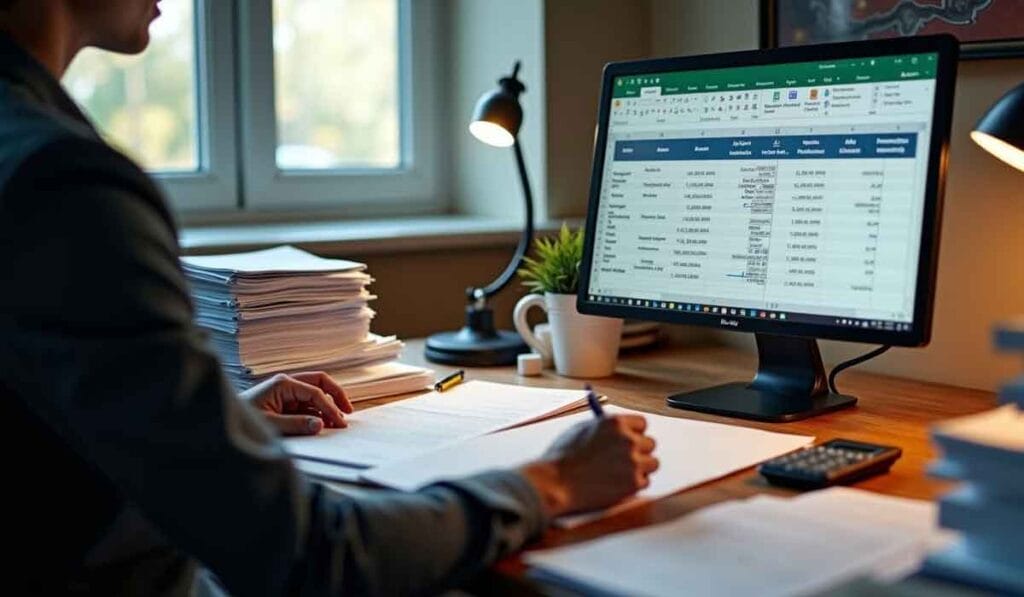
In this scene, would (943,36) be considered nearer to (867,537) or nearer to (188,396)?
(867,537)

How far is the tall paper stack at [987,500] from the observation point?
92 cm

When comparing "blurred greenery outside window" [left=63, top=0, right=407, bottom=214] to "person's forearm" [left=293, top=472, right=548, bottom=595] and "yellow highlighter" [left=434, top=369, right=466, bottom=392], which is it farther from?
"person's forearm" [left=293, top=472, right=548, bottom=595]

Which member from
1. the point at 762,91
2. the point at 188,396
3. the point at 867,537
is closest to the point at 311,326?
the point at 762,91

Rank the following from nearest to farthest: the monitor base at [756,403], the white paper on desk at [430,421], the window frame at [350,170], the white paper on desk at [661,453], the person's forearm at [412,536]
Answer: the person's forearm at [412,536] → the white paper on desk at [661,453] → the white paper on desk at [430,421] → the monitor base at [756,403] → the window frame at [350,170]

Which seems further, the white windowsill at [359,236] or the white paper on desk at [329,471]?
the white windowsill at [359,236]

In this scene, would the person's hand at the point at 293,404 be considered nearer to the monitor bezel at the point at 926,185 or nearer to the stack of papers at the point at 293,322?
the stack of papers at the point at 293,322

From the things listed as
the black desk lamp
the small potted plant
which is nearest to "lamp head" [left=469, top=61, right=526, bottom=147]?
the black desk lamp

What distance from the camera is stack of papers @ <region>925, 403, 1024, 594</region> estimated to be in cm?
92

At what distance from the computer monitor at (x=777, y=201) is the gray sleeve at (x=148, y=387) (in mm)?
718

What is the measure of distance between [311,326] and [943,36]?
0.86m

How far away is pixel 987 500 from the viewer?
3.11 feet

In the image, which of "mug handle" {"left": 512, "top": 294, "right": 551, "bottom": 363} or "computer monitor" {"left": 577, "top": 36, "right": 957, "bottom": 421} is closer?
"computer monitor" {"left": 577, "top": 36, "right": 957, "bottom": 421}

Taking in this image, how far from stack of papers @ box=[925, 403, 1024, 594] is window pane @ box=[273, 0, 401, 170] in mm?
1687

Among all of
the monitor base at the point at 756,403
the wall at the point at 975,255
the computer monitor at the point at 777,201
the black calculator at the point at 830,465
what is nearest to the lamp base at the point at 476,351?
the computer monitor at the point at 777,201
